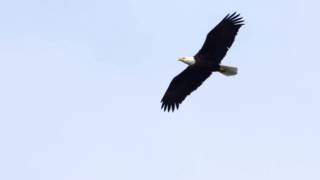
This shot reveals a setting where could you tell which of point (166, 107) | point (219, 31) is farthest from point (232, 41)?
point (166, 107)

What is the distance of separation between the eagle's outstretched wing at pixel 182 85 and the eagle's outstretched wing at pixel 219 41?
735mm

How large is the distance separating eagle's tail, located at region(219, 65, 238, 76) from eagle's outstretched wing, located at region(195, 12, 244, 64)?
294 millimetres

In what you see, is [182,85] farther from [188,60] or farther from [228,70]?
[228,70]

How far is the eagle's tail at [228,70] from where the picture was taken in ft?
155

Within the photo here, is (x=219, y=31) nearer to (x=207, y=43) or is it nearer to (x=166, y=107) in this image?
(x=207, y=43)

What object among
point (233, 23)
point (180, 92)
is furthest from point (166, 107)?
point (233, 23)

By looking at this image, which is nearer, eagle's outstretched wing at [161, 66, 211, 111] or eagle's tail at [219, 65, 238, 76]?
eagle's tail at [219, 65, 238, 76]

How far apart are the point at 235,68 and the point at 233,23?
1478 mm

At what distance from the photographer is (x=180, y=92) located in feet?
159

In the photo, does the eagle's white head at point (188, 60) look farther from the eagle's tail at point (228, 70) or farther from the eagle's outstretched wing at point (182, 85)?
the eagle's tail at point (228, 70)

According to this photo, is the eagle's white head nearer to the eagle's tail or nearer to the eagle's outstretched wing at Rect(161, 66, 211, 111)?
the eagle's outstretched wing at Rect(161, 66, 211, 111)

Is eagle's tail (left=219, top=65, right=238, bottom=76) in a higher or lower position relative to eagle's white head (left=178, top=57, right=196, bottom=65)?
lower

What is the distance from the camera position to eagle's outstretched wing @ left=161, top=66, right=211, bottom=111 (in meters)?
47.8

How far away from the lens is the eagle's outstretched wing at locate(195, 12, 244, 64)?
46906 mm
